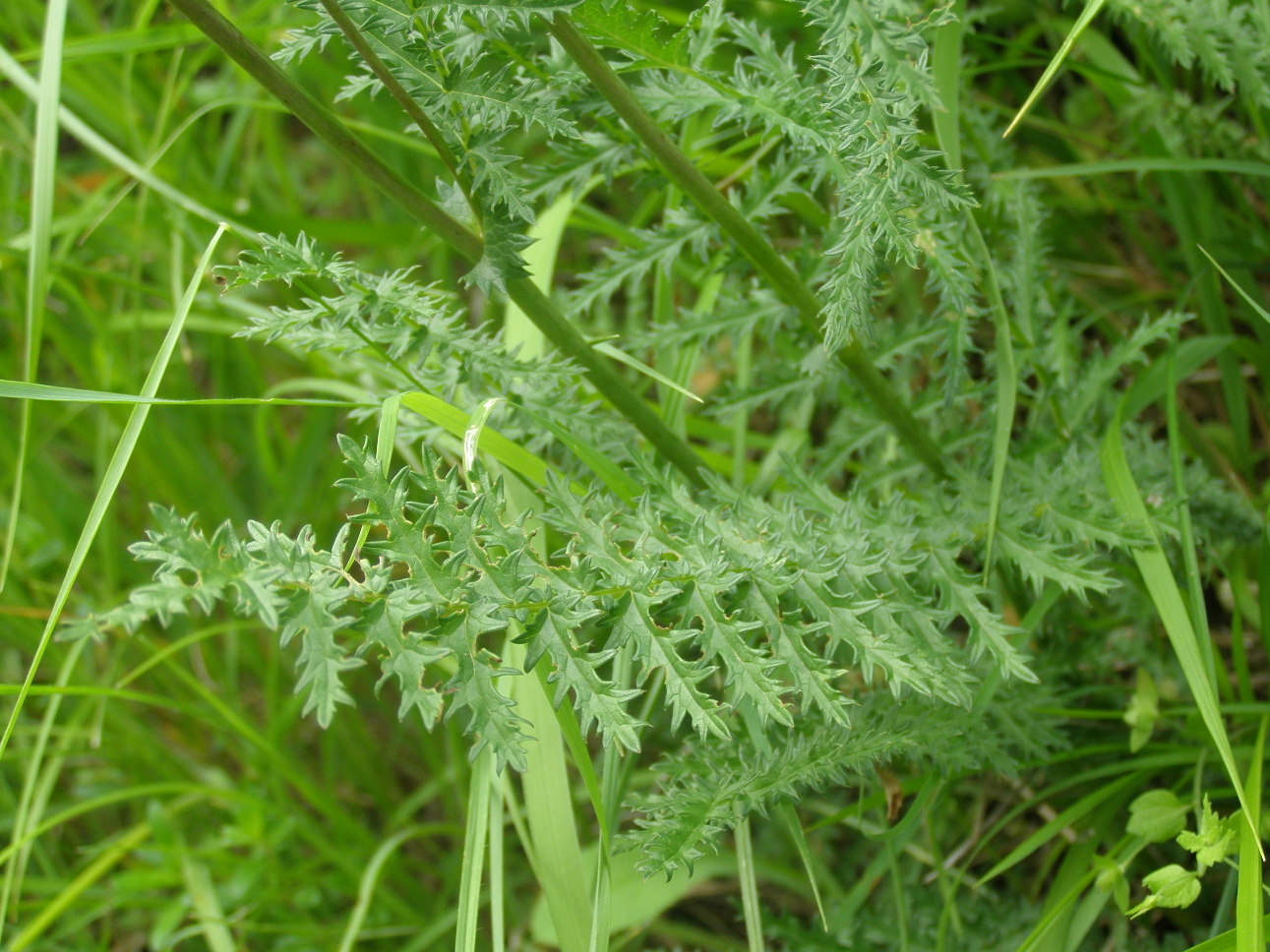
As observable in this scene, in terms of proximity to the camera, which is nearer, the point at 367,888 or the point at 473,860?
the point at 473,860

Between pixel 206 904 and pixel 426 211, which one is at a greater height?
pixel 426 211

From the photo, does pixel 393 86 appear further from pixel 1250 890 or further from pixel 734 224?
pixel 1250 890

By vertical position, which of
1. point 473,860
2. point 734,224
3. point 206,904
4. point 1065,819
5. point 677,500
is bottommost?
point 206,904

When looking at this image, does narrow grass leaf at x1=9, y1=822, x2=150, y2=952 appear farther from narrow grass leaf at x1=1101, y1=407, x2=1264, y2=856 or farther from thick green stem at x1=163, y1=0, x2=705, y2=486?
narrow grass leaf at x1=1101, y1=407, x2=1264, y2=856

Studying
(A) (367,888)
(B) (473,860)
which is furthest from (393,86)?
(A) (367,888)

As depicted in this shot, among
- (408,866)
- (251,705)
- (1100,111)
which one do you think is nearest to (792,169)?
(1100,111)

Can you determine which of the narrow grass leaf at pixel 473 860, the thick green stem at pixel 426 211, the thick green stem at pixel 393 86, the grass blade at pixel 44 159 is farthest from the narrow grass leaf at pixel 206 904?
the thick green stem at pixel 393 86

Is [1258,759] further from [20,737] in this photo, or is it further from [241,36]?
[20,737]

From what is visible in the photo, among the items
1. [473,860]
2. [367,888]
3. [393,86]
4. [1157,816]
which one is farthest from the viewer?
[367,888]

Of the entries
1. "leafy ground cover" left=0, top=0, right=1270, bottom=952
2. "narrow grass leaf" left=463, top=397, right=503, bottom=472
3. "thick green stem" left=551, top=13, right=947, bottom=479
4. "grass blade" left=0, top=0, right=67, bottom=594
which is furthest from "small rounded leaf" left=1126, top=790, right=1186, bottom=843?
"grass blade" left=0, top=0, right=67, bottom=594
